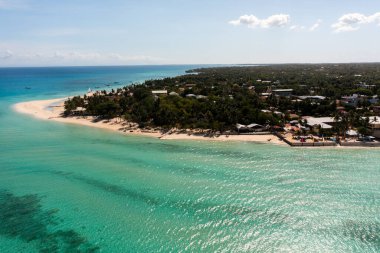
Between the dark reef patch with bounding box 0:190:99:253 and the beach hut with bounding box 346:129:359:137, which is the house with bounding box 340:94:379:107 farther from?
the dark reef patch with bounding box 0:190:99:253

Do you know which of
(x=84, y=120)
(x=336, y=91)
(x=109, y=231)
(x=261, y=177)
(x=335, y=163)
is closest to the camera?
(x=109, y=231)

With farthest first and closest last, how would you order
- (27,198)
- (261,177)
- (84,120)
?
(84,120) → (261,177) → (27,198)

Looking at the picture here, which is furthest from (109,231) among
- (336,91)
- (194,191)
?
(336,91)

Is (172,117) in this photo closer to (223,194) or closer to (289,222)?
(223,194)

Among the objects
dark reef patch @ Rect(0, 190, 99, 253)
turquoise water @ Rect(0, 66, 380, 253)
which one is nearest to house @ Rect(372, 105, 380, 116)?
turquoise water @ Rect(0, 66, 380, 253)

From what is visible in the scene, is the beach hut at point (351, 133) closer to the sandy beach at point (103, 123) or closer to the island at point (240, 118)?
the island at point (240, 118)

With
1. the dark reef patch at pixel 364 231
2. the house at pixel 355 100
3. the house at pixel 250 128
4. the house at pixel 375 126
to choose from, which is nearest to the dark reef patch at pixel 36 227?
the dark reef patch at pixel 364 231
